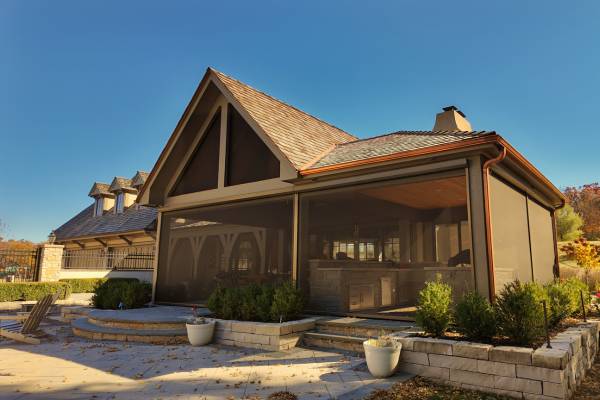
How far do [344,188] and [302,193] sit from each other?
1149mm

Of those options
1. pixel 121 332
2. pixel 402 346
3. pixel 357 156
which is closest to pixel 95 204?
pixel 121 332

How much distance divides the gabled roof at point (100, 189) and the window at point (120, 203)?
1.79 m

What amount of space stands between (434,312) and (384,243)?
27.9ft

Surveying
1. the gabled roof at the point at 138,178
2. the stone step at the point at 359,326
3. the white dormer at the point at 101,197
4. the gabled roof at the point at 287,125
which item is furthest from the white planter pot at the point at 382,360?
the white dormer at the point at 101,197

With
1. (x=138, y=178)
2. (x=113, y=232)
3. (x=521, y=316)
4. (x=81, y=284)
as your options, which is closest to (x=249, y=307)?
(x=521, y=316)

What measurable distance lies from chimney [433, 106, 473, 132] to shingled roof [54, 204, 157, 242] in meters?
14.5

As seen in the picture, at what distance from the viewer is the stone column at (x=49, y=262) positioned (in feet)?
55.6

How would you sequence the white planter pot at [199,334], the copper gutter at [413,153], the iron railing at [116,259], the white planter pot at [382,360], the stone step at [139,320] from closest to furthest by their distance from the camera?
the white planter pot at [382,360] < the copper gutter at [413,153] < the white planter pot at [199,334] < the stone step at [139,320] < the iron railing at [116,259]

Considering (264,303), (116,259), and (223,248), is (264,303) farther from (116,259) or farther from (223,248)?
(116,259)

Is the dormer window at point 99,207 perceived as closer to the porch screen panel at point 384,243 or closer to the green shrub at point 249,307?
the porch screen panel at point 384,243

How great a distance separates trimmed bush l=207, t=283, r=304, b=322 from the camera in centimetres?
790

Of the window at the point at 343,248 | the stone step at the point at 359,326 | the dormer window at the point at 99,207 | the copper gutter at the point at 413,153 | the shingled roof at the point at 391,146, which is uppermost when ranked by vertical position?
the dormer window at the point at 99,207

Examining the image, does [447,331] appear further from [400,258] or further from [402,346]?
[400,258]

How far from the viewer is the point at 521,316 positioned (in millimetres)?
5172
